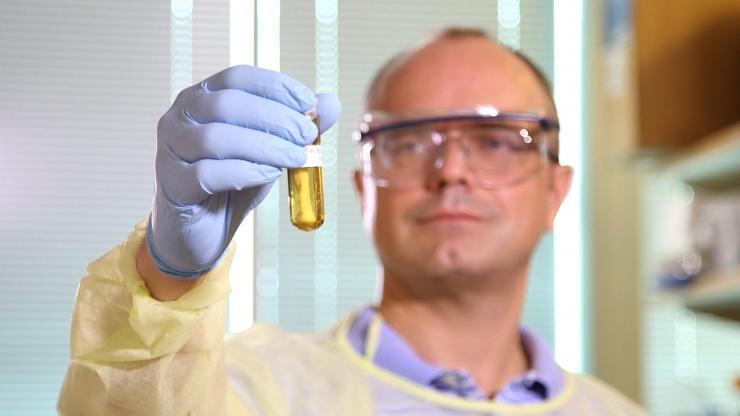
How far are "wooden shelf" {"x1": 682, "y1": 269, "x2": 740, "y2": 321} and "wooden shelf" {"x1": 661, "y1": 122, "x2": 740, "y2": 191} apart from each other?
266 millimetres

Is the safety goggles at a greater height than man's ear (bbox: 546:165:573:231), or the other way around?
the safety goggles

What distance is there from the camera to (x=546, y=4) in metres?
3.85

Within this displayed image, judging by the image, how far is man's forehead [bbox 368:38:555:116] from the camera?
2.06 metres

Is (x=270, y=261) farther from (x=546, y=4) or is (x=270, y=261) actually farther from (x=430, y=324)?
(x=430, y=324)

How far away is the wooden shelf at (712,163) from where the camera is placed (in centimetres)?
260

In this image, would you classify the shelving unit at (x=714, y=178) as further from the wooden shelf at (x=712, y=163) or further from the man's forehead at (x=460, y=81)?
the man's forehead at (x=460, y=81)

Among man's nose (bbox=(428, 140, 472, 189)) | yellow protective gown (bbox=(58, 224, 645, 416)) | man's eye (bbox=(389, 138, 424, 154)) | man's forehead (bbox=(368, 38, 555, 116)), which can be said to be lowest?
yellow protective gown (bbox=(58, 224, 645, 416))

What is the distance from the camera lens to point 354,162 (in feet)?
12.0

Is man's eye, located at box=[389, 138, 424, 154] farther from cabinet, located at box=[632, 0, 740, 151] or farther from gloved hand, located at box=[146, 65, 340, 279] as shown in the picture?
cabinet, located at box=[632, 0, 740, 151]

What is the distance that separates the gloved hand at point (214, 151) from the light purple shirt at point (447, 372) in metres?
0.74

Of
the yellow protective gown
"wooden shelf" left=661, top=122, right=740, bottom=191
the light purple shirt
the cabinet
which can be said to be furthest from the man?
the cabinet

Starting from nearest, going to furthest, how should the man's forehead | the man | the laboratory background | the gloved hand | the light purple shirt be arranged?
the gloved hand → the man → the light purple shirt → the man's forehead → the laboratory background

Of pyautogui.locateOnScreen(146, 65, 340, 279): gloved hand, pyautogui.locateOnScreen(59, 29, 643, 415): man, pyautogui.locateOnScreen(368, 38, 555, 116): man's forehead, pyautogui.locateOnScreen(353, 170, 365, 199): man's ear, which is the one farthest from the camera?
pyautogui.locateOnScreen(353, 170, 365, 199): man's ear

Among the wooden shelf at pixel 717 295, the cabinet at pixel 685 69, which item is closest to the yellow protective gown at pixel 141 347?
the wooden shelf at pixel 717 295
